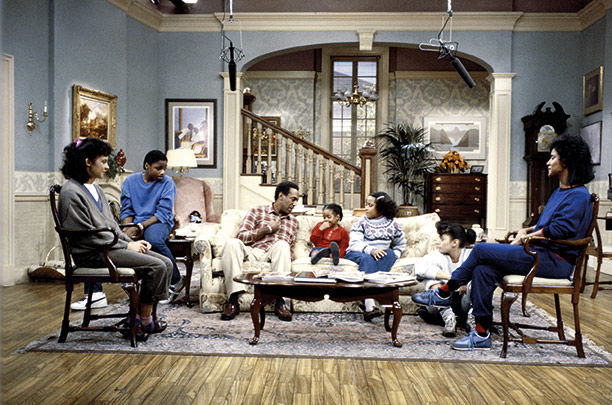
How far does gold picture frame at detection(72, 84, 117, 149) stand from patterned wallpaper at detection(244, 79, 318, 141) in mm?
4398

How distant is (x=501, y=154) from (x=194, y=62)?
15.8ft

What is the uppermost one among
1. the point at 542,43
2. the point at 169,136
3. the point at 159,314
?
the point at 542,43

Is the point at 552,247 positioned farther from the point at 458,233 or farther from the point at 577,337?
the point at 458,233

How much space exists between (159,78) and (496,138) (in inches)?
202

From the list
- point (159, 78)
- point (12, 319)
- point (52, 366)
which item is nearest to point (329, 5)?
point (159, 78)

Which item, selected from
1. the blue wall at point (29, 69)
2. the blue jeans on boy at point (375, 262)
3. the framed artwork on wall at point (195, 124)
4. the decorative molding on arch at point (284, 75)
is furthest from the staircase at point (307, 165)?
the blue jeans on boy at point (375, 262)

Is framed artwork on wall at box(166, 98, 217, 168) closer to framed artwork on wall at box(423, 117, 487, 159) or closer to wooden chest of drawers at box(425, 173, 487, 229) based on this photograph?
wooden chest of drawers at box(425, 173, 487, 229)

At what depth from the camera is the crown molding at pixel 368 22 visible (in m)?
7.90

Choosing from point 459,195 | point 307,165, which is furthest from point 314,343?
point 459,195

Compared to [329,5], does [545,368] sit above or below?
below

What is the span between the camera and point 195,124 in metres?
8.14

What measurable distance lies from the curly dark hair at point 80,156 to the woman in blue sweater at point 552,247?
2.52 metres

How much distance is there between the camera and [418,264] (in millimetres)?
4141

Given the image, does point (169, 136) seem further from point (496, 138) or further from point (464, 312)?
point (464, 312)
